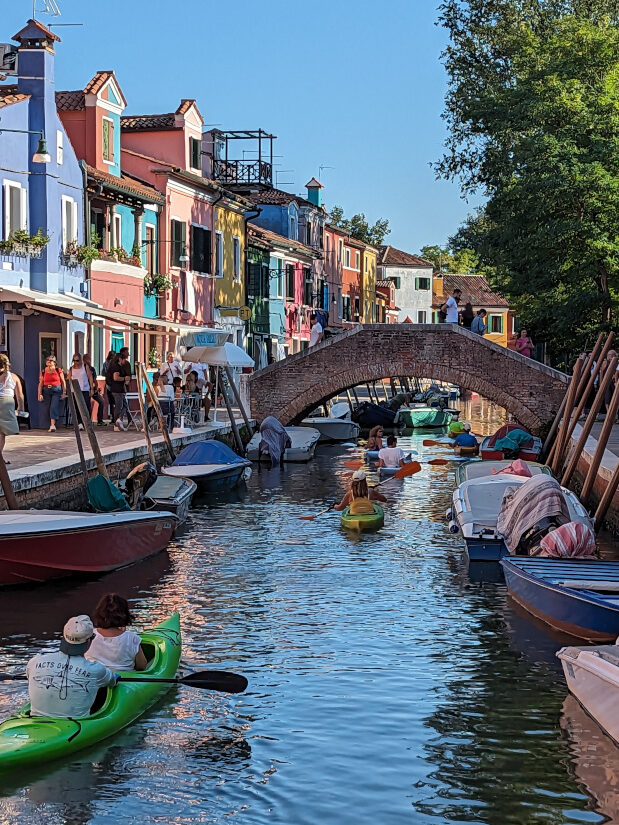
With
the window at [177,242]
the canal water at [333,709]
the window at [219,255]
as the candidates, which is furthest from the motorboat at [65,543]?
the window at [219,255]

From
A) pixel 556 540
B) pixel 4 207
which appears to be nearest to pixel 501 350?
pixel 4 207

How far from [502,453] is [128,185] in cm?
1064

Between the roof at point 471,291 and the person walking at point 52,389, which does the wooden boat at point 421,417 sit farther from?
the roof at point 471,291

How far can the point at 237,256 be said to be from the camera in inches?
1689

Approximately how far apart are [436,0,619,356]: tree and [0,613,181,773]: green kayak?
69.4 feet

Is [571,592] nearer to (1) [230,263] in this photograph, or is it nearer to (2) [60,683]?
(2) [60,683]

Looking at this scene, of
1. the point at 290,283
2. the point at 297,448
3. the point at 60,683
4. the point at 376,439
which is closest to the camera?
the point at 60,683

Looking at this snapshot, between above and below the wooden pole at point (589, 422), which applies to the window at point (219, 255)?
above

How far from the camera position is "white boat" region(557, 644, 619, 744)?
9.02m

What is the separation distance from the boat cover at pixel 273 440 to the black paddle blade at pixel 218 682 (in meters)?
19.4

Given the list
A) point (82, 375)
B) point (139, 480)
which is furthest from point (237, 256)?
point (139, 480)

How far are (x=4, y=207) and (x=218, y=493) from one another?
21.6 feet

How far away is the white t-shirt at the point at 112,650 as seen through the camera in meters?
9.19

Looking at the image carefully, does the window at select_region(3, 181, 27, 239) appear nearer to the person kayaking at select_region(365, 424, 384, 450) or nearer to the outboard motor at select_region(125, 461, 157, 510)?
the outboard motor at select_region(125, 461, 157, 510)
